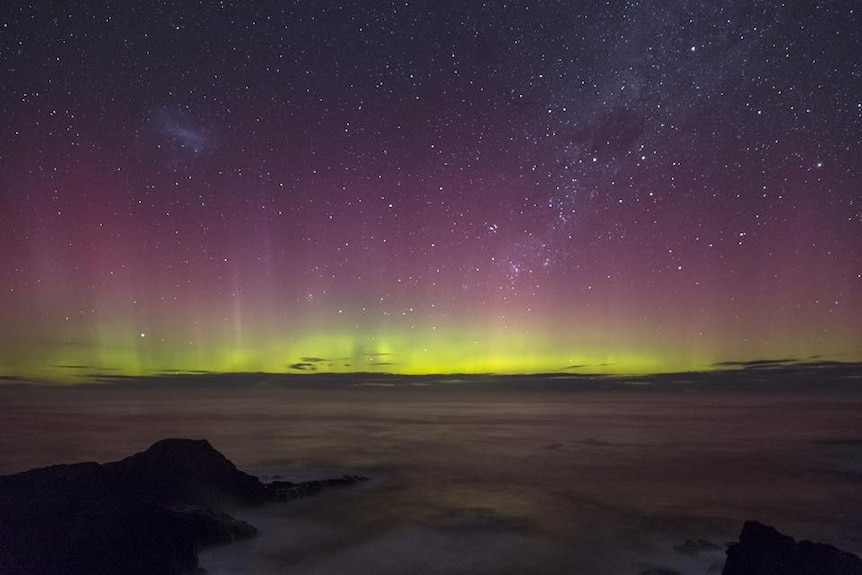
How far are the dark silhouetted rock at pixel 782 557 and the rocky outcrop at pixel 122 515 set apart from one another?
13732mm

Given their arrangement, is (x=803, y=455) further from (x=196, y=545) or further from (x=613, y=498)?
(x=196, y=545)

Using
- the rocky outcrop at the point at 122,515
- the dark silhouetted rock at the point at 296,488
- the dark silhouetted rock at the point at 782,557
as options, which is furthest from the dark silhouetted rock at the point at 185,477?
the dark silhouetted rock at the point at 782,557

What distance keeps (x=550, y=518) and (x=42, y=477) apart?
1997cm

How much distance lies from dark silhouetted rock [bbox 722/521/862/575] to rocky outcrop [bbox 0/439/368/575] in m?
13.7

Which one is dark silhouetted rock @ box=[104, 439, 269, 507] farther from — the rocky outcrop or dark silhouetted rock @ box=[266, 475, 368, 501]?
dark silhouetted rock @ box=[266, 475, 368, 501]

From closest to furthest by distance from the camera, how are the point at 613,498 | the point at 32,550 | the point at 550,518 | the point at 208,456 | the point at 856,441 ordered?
the point at 32,550, the point at 208,456, the point at 550,518, the point at 613,498, the point at 856,441

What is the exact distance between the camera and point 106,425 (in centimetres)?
7969

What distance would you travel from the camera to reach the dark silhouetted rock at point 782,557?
38.3ft

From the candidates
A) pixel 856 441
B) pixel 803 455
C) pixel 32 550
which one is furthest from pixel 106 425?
pixel 856 441

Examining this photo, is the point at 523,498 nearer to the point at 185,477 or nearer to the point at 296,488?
the point at 296,488

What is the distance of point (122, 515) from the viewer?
1422cm

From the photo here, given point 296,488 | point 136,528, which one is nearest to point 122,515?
point 136,528

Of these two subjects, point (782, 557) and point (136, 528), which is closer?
point (782, 557)

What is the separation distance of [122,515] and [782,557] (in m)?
16.1
